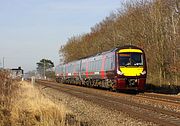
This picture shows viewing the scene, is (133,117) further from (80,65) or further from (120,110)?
(80,65)

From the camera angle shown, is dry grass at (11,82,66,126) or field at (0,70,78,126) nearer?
dry grass at (11,82,66,126)

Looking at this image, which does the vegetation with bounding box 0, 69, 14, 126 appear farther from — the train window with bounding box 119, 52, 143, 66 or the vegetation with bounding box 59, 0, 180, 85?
the vegetation with bounding box 59, 0, 180, 85

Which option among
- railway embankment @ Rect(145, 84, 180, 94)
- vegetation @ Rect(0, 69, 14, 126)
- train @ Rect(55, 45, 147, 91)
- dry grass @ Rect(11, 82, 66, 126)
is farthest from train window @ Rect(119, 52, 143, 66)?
dry grass @ Rect(11, 82, 66, 126)

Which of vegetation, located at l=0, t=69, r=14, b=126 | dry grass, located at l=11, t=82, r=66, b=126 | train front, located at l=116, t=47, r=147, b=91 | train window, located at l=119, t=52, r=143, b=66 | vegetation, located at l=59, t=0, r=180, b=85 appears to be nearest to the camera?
dry grass, located at l=11, t=82, r=66, b=126

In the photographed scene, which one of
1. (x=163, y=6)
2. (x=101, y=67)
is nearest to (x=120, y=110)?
(x=101, y=67)

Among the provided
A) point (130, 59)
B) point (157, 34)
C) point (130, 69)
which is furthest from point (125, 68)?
point (157, 34)

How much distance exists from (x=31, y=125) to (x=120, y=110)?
206 inches

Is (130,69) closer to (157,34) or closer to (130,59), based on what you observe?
(130,59)

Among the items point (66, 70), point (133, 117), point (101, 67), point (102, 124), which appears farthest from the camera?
point (66, 70)

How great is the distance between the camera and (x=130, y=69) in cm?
2569

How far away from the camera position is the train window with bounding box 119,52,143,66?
84.9 feet

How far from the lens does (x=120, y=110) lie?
16.0 meters

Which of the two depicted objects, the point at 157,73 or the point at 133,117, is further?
the point at 157,73

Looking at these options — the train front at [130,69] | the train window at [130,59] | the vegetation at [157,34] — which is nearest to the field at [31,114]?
the train front at [130,69]
